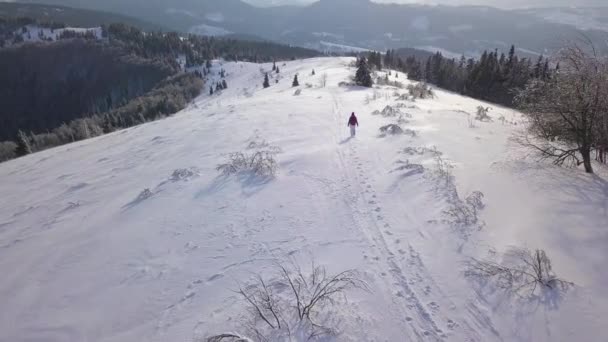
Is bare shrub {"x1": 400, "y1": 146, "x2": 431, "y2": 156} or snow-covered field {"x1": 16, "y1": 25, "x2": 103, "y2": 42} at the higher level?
snow-covered field {"x1": 16, "y1": 25, "x2": 103, "y2": 42}

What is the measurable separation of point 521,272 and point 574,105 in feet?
21.2

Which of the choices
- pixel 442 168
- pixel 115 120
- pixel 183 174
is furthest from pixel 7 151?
pixel 442 168

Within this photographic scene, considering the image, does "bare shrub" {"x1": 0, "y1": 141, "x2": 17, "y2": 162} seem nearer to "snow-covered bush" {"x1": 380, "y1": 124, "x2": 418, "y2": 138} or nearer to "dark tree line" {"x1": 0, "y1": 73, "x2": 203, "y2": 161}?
"dark tree line" {"x1": 0, "y1": 73, "x2": 203, "y2": 161}

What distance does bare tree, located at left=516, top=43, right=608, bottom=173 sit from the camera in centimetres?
840

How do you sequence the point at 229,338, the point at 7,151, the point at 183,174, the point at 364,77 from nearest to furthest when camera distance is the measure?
the point at 229,338 → the point at 183,174 → the point at 364,77 → the point at 7,151

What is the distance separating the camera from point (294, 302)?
471 centimetres

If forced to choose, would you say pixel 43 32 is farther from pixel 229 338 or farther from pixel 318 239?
pixel 229 338

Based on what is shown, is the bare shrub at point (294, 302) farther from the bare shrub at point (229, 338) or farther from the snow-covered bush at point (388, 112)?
the snow-covered bush at point (388, 112)

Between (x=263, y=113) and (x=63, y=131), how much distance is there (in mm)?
66991

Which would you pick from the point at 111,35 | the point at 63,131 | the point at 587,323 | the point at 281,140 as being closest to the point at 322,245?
the point at 587,323

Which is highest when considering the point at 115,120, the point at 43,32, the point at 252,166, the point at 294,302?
the point at 43,32

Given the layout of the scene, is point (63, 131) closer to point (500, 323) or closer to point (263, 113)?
point (263, 113)

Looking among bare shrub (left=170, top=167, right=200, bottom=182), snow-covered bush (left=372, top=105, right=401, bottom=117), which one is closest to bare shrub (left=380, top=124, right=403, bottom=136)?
snow-covered bush (left=372, top=105, right=401, bottom=117)

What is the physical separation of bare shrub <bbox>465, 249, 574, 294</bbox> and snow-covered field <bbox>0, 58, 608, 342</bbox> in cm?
15
